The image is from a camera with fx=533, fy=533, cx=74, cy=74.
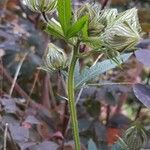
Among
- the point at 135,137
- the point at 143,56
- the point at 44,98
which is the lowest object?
the point at 44,98

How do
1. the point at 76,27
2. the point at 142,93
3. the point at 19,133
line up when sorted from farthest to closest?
the point at 19,133
the point at 142,93
the point at 76,27

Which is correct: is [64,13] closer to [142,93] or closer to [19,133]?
[142,93]

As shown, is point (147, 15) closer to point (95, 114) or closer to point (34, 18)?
point (95, 114)

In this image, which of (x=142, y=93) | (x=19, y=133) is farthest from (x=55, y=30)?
(x=19, y=133)

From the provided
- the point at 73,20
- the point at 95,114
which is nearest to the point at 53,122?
the point at 95,114

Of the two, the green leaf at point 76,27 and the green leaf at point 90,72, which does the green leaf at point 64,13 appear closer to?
the green leaf at point 76,27

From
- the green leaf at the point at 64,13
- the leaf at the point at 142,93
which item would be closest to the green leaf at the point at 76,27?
the green leaf at the point at 64,13
